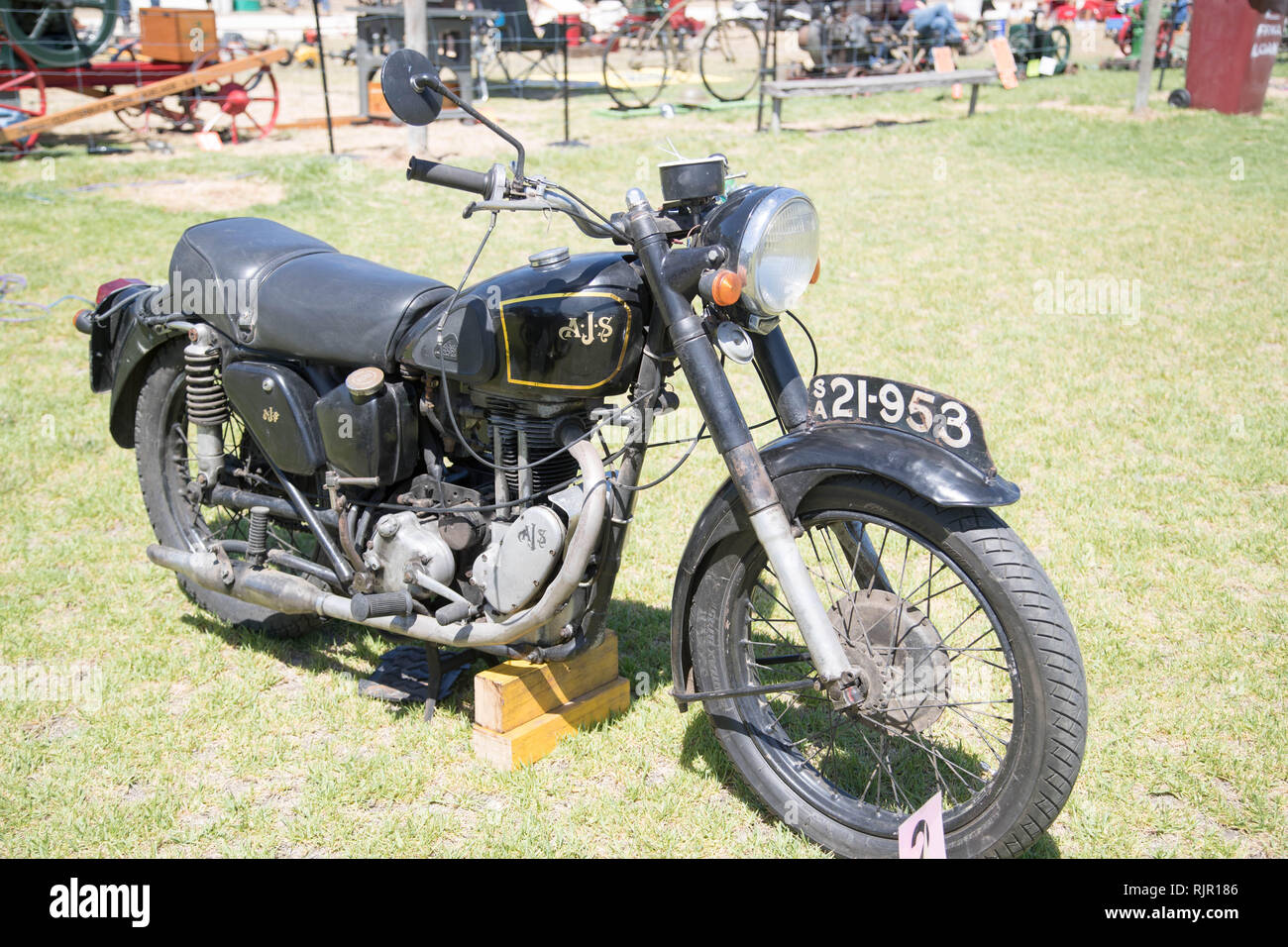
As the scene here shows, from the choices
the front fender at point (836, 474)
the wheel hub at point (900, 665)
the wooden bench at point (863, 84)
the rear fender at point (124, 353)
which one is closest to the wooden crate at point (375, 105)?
the wooden bench at point (863, 84)

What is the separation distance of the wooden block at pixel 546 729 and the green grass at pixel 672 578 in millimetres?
55

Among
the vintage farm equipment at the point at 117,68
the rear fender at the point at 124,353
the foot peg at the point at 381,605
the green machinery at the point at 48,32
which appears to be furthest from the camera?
the green machinery at the point at 48,32

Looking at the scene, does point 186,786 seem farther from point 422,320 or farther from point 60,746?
point 422,320

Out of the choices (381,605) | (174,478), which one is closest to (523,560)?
(381,605)

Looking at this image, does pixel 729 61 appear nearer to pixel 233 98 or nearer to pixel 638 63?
pixel 638 63

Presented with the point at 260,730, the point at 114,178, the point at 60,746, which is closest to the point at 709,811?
the point at 260,730

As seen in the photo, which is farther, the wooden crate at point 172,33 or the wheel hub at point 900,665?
the wooden crate at point 172,33

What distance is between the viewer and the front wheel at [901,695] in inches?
90.1

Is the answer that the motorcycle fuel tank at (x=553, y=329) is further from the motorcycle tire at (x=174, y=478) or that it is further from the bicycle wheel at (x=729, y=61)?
the bicycle wheel at (x=729, y=61)

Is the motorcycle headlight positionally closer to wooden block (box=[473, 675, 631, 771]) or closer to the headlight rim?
the headlight rim

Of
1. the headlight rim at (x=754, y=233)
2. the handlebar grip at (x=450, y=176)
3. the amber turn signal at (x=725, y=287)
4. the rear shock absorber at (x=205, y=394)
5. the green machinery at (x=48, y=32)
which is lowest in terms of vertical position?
the rear shock absorber at (x=205, y=394)

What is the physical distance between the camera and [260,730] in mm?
3301

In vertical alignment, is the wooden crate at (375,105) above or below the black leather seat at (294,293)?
above

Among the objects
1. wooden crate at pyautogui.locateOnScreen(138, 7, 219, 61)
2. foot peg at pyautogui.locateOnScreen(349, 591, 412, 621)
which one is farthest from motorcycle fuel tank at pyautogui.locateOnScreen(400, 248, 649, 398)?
wooden crate at pyautogui.locateOnScreen(138, 7, 219, 61)
